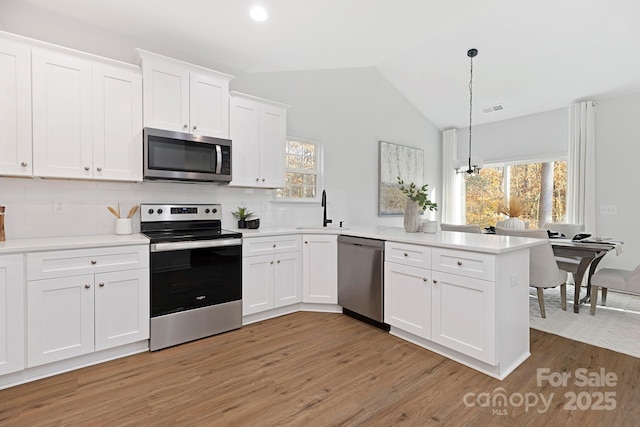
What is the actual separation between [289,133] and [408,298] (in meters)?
2.51

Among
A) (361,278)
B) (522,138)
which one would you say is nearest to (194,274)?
(361,278)

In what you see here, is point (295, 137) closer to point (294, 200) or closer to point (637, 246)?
point (294, 200)

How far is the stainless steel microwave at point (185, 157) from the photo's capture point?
2.75m

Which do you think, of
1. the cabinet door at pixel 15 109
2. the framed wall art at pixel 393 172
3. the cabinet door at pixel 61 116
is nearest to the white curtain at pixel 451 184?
the framed wall art at pixel 393 172

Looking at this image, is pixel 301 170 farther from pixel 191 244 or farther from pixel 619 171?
pixel 619 171

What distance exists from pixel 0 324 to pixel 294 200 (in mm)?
2835

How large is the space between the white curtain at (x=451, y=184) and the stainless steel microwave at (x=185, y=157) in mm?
4745

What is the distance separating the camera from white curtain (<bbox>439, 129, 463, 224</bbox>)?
20.9ft

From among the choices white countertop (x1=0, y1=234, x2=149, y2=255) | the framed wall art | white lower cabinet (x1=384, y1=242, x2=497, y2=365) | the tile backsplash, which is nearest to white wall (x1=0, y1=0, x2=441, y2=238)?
the tile backsplash

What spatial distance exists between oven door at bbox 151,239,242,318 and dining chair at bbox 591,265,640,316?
3749 millimetres

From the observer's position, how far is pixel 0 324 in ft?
6.62

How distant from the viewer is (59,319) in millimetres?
2209

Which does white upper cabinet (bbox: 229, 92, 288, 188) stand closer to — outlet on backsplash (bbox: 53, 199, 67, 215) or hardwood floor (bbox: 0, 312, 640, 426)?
outlet on backsplash (bbox: 53, 199, 67, 215)

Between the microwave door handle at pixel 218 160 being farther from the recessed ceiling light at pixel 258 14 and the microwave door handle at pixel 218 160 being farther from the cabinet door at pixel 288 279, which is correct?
the recessed ceiling light at pixel 258 14
